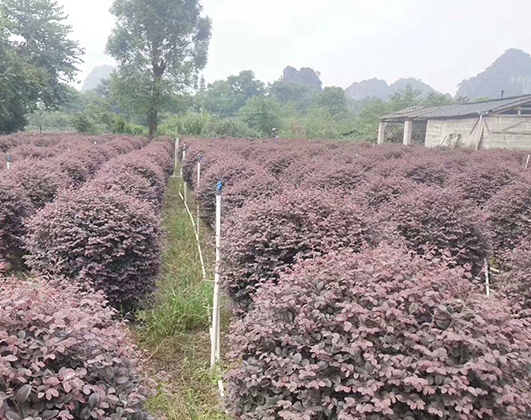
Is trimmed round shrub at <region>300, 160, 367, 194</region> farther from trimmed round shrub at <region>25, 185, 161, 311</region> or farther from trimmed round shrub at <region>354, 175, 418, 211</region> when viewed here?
trimmed round shrub at <region>25, 185, 161, 311</region>

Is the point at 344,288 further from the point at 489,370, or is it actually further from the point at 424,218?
the point at 424,218

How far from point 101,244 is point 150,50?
28.3 metres

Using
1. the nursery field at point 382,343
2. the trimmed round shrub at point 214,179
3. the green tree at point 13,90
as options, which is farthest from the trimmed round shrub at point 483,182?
the green tree at point 13,90

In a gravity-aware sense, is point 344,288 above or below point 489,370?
above

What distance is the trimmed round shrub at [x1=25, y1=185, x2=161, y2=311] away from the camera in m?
3.94

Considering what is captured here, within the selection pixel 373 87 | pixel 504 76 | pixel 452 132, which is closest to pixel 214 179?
pixel 452 132

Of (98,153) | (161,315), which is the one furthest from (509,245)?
(98,153)

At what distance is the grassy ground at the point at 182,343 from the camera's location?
302 centimetres

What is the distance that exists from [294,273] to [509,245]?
3.90m

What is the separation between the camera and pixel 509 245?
210 inches

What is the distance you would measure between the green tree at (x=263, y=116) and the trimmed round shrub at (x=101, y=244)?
103ft

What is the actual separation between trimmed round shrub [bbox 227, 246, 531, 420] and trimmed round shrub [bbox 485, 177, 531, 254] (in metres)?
3.53

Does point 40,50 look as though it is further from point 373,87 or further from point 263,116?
point 373,87

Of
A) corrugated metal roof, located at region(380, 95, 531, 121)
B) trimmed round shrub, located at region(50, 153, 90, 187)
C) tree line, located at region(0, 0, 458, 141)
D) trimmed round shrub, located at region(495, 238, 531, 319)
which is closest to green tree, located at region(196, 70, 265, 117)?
tree line, located at region(0, 0, 458, 141)
